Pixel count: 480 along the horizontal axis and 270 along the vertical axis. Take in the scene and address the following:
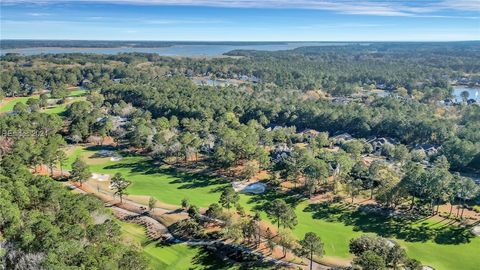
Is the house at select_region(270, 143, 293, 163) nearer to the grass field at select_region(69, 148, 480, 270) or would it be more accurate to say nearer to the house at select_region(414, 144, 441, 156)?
the grass field at select_region(69, 148, 480, 270)

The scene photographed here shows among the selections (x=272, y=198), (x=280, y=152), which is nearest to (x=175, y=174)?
(x=272, y=198)

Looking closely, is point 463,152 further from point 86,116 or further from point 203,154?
point 86,116

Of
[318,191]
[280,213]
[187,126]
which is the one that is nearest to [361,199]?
[318,191]

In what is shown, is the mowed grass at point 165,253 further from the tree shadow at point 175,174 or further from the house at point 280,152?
the house at point 280,152

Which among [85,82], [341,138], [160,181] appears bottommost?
[160,181]

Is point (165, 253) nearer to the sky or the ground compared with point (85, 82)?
nearer to the ground

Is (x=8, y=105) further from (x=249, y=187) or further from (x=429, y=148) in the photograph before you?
(x=429, y=148)
